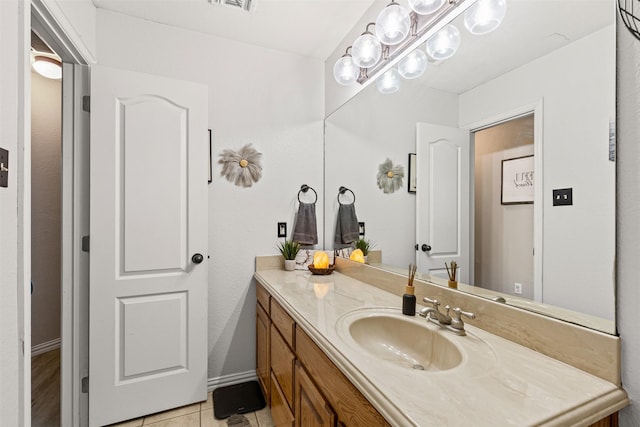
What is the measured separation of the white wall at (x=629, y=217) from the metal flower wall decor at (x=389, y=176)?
946 millimetres

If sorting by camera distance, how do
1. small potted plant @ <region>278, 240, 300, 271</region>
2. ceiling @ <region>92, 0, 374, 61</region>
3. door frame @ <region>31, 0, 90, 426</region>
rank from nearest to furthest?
door frame @ <region>31, 0, 90, 426</region> → ceiling @ <region>92, 0, 374, 61</region> → small potted plant @ <region>278, 240, 300, 271</region>

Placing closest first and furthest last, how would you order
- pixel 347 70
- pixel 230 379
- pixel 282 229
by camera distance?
1. pixel 347 70
2. pixel 230 379
3. pixel 282 229

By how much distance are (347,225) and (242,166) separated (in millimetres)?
859

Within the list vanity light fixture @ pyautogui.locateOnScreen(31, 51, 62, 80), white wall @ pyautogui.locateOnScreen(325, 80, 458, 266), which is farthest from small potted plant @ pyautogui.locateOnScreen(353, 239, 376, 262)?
vanity light fixture @ pyautogui.locateOnScreen(31, 51, 62, 80)

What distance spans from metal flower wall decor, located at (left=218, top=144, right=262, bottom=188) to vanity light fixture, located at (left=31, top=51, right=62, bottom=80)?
1.88m

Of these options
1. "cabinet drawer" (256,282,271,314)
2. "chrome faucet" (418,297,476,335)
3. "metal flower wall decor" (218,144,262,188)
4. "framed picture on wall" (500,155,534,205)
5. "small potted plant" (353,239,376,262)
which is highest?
"metal flower wall decor" (218,144,262,188)

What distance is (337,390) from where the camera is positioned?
0.89m

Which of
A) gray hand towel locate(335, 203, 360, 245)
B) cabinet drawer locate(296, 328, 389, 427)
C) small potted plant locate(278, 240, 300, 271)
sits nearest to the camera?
cabinet drawer locate(296, 328, 389, 427)

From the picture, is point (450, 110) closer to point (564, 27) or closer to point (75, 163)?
point (564, 27)

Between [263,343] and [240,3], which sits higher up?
[240,3]

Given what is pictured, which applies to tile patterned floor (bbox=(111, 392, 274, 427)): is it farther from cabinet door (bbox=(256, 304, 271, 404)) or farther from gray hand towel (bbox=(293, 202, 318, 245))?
gray hand towel (bbox=(293, 202, 318, 245))

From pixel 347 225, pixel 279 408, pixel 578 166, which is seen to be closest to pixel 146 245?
pixel 279 408

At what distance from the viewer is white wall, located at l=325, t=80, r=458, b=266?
1486mm

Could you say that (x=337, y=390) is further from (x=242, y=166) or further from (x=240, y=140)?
(x=240, y=140)
